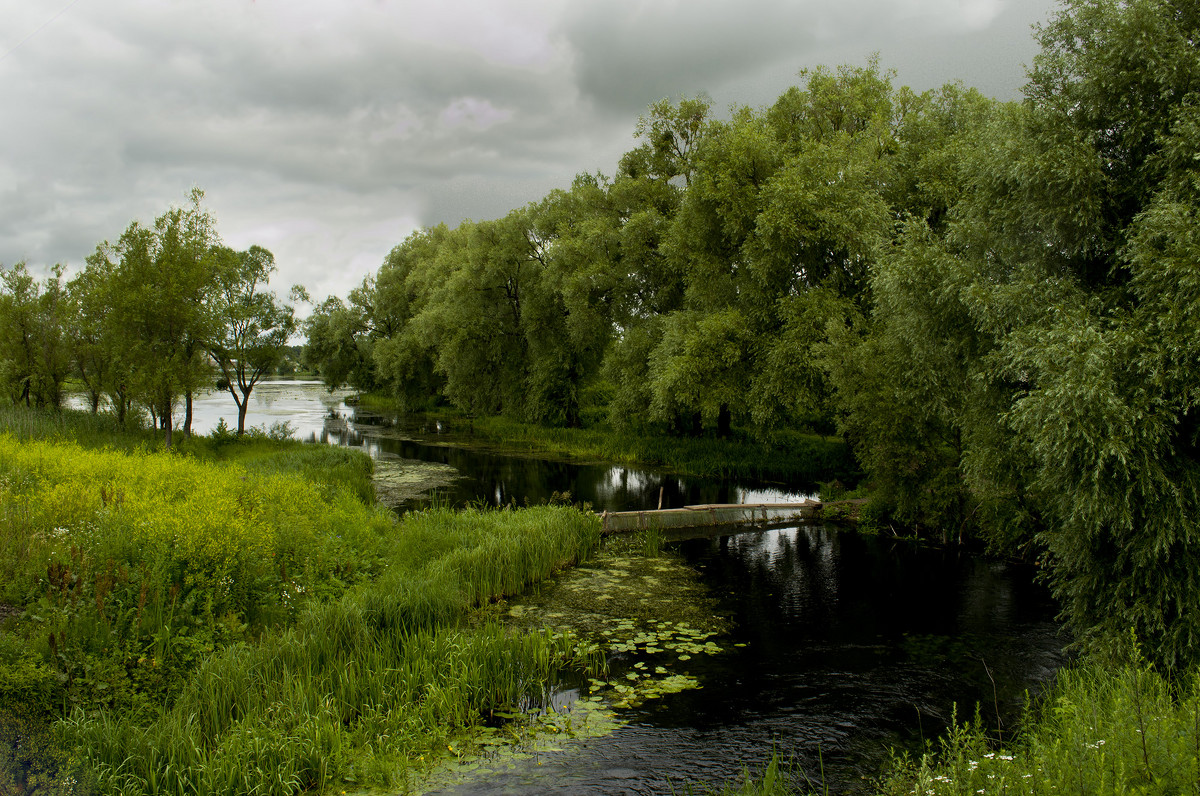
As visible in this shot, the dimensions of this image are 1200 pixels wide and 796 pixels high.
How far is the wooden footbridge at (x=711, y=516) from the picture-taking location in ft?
56.1

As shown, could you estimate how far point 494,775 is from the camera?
21.4 ft

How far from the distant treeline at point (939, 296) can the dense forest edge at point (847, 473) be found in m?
0.08

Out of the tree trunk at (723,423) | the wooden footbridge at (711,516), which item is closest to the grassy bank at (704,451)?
the tree trunk at (723,423)

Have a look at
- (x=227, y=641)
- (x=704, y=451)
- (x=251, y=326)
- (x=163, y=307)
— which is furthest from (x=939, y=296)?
(x=251, y=326)

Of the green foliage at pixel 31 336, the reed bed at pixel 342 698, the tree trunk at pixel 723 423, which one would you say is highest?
the green foliage at pixel 31 336

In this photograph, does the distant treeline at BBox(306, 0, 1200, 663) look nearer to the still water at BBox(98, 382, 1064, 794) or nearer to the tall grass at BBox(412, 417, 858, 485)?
the still water at BBox(98, 382, 1064, 794)

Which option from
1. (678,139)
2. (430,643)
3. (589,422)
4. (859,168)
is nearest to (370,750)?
(430,643)

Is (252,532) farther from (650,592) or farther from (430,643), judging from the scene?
(650,592)

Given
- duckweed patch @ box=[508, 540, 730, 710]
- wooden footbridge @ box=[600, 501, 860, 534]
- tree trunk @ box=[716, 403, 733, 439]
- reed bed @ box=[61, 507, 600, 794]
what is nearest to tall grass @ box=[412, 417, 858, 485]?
tree trunk @ box=[716, 403, 733, 439]

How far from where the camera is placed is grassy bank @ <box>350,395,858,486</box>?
2727 cm

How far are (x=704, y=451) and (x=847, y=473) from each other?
21.0 ft

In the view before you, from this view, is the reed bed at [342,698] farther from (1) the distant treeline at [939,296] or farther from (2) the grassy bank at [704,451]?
(2) the grassy bank at [704,451]

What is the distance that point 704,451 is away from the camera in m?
30.0

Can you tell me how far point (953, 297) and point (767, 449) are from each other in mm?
17255
